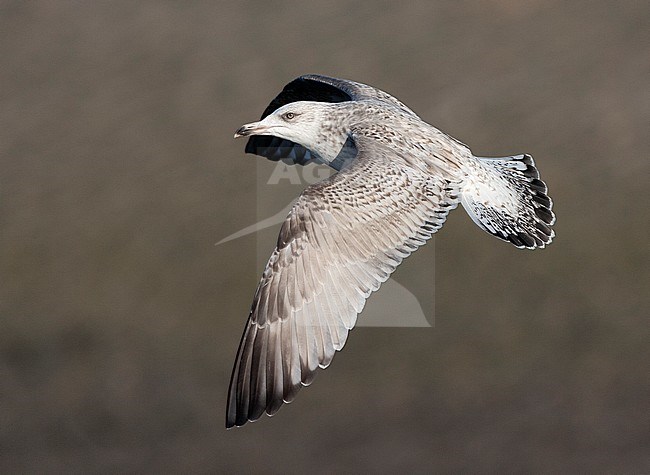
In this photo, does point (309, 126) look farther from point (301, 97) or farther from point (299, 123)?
point (301, 97)

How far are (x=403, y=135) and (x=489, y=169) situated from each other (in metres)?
0.54

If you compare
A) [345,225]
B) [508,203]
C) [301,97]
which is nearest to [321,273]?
[345,225]

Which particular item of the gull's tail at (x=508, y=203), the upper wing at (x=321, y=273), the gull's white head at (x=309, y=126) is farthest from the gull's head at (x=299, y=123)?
the gull's tail at (x=508, y=203)

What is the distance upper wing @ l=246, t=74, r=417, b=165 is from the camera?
636 centimetres

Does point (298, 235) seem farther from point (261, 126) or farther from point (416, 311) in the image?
point (416, 311)

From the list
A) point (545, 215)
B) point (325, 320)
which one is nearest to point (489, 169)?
point (545, 215)

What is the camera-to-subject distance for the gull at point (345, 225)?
4.75 m

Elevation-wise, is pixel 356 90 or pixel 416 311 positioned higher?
pixel 356 90

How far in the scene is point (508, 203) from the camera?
557 centimetres

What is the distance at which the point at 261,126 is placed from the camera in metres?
5.55

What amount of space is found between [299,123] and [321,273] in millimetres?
1057

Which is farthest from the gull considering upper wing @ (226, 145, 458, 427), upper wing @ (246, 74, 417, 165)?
upper wing @ (246, 74, 417, 165)
